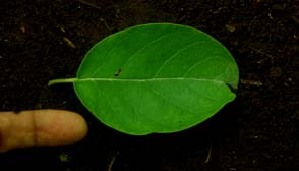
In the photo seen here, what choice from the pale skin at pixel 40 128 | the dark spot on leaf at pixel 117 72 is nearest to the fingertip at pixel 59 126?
the pale skin at pixel 40 128

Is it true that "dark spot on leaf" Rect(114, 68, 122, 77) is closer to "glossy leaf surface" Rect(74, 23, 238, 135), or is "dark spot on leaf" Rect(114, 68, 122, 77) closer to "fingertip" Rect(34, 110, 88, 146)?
"glossy leaf surface" Rect(74, 23, 238, 135)

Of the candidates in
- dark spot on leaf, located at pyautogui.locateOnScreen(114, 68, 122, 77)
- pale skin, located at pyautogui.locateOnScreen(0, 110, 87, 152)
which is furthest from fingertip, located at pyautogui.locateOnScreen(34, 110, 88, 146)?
dark spot on leaf, located at pyautogui.locateOnScreen(114, 68, 122, 77)

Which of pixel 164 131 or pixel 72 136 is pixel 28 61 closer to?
pixel 72 136

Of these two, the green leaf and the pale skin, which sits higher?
the green leaf

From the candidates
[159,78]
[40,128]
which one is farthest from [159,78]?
[40,128]

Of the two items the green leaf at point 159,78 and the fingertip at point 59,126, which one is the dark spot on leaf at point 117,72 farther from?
A: the fingertip at point 59,126

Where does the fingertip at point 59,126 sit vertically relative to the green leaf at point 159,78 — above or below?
below
